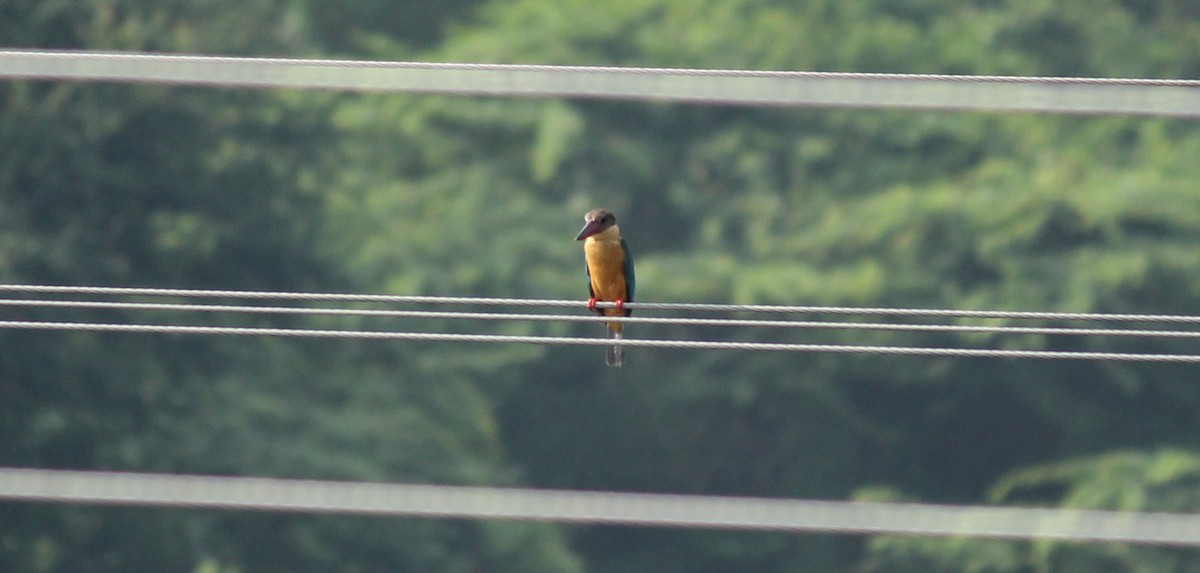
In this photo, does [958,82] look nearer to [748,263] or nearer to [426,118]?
[748,263]

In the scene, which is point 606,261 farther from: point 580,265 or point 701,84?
point 580,265

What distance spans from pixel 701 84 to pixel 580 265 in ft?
62.5

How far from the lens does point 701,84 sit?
3.64m

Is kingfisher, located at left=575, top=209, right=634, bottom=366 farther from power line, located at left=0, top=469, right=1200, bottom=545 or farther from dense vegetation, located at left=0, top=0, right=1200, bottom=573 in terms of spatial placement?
dense vegetation, located at left=0, top=0, right=1200, bottom=573

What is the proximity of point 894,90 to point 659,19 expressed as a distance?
75.4 feet

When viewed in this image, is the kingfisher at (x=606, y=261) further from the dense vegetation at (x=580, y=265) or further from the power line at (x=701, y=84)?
the dense vegetation at (x=580, y=265)

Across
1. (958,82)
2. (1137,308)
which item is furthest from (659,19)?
(958,82)

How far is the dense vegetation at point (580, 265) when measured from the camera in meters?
19.3

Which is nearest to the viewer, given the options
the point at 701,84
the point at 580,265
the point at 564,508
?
the point at 564,508

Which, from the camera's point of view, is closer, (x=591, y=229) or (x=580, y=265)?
(x=591, y=229)

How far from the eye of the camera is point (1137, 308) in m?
21.1

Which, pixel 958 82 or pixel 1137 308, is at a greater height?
pixel 958 82

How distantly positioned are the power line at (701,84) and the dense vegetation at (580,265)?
46.9 ft

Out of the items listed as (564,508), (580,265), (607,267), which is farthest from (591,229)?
(580,265)
